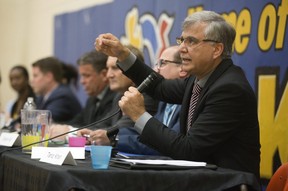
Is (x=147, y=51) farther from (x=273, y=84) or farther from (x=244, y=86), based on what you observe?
(x=244, y=86)

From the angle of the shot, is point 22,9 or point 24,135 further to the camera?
point 22,9

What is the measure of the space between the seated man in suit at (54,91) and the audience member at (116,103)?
1085mm

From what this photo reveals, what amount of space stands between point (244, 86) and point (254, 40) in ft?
3.61

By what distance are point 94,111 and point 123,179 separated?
8.36 feet

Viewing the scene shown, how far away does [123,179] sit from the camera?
196 cm

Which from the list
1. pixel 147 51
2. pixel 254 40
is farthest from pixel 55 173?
pixel 147 51

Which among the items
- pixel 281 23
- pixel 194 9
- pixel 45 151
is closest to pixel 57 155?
pixel 45 151

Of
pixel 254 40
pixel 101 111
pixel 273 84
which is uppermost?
pixel 254 40

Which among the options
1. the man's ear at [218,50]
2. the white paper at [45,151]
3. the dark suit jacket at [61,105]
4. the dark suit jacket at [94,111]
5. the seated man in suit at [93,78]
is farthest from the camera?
the dark suit jacket at [61,105]

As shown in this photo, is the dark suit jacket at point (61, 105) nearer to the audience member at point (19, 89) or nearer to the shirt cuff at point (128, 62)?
the audience member at point (19, 89)

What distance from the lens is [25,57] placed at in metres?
8.27

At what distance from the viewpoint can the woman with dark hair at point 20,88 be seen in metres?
5.88

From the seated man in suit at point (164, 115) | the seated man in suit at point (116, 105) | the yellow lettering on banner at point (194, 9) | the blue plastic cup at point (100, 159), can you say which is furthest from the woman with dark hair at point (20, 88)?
the blue plastic cup at point (100, 159)

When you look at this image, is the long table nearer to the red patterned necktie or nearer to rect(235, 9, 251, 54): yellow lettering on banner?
the red patterned necktie
